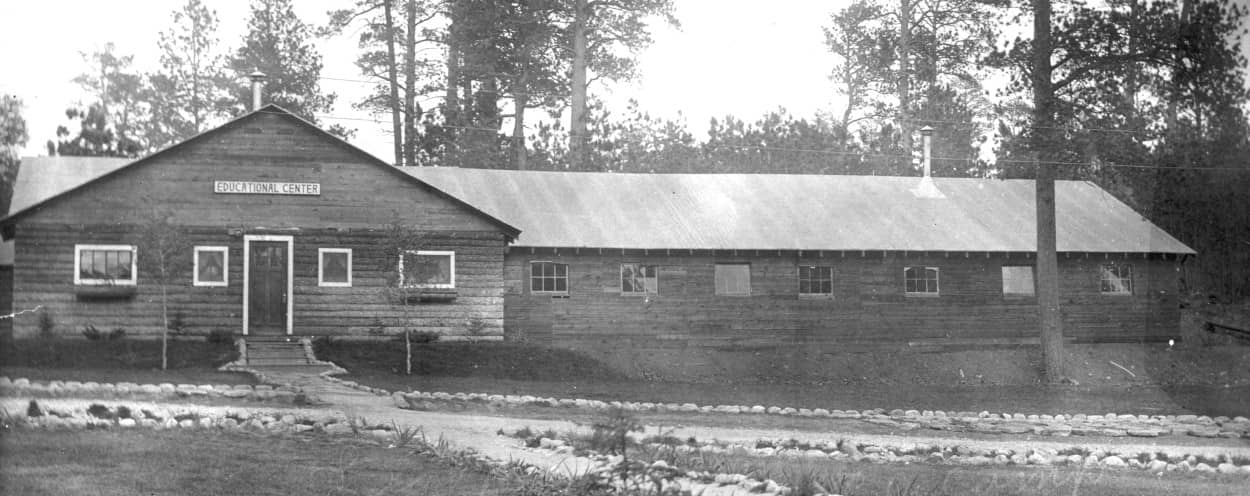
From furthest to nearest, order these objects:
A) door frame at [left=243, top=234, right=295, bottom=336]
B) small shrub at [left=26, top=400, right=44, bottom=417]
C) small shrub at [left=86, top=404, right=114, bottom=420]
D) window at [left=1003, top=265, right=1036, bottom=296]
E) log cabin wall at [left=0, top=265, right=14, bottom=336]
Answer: window at [left=1003, top=265, right=1036, bottom=296]
log cabin wall at [left=0, top=265, right=14, bottom=336]
door frame at [left=243, top=234, right=295, bottom=336]
small shrub at [left=86, top=404, right=114, bottom=420]
small shrub at [left=26, top=400, right=44, bottom=417]

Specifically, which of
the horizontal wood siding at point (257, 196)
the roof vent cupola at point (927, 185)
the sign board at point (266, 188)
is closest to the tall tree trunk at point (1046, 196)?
the roof vent cupola at point (927, 185)

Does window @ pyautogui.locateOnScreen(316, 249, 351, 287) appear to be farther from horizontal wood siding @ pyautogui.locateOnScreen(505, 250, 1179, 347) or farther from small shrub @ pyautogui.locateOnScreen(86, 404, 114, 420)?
small shrub @ pyautogui.locateOnScreen(86, 404, 114, 420)

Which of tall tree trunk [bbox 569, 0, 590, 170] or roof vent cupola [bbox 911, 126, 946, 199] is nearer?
tall tree trunk [bbox 569, 0, 590, 170]

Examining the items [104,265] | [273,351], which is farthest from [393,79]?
[273,351]

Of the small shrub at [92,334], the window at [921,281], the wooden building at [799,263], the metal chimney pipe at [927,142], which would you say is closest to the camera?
the small shrub at [92,334]

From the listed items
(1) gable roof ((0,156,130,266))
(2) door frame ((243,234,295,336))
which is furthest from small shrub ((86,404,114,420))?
(1) gable roof ((0,156,130,266))

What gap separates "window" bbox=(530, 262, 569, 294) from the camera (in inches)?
1164

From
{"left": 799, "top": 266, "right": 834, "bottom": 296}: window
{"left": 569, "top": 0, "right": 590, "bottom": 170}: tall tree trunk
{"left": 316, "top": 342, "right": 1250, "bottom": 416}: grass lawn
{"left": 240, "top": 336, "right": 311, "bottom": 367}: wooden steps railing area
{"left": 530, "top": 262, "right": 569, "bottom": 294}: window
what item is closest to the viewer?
{"left": 316, "top": 342, "right": 1250, "bottom": 416}: grass lawn

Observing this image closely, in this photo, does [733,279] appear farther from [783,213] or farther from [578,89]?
[578,89]

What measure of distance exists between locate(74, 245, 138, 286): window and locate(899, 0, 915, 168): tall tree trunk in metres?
17.7

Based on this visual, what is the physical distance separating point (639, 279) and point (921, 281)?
7906 mm

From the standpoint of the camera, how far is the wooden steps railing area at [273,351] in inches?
904

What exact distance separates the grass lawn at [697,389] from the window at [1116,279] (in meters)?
5.64

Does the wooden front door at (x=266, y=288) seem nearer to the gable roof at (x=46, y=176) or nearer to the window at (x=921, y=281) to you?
the gable roof at (x=46, y=176)
